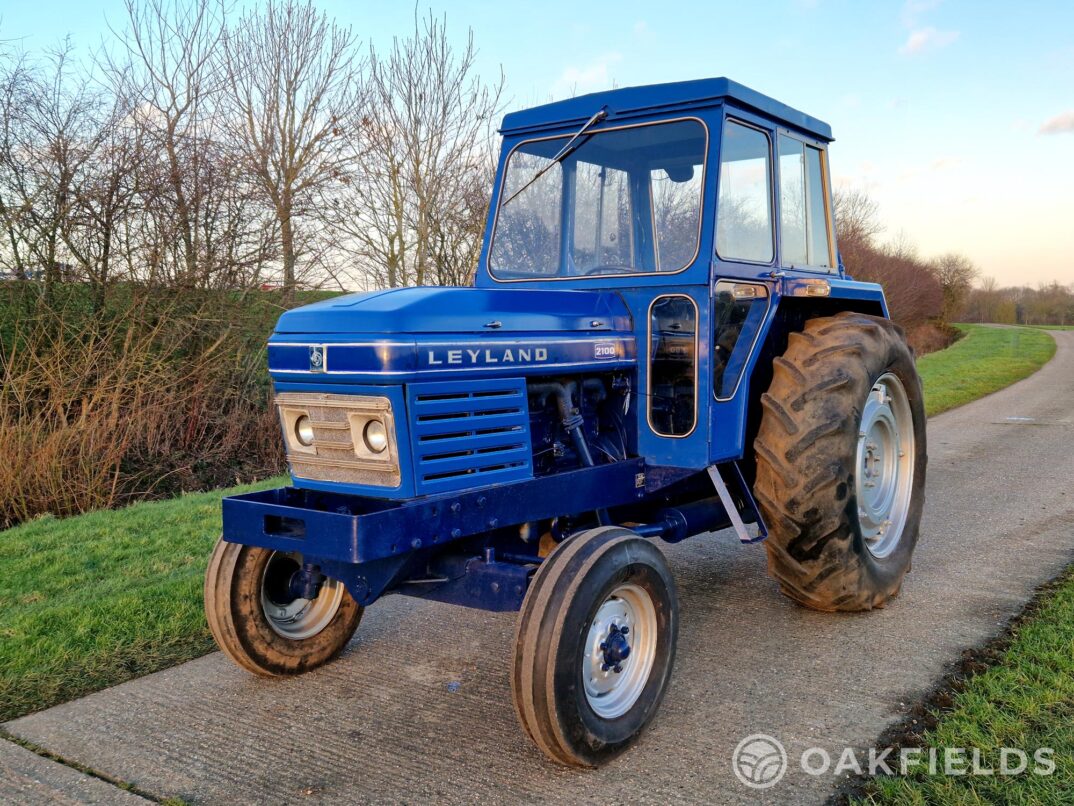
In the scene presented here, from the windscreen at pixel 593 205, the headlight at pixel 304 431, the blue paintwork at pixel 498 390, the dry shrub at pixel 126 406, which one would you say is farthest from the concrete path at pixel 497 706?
the dry shrub at pixel 126 406

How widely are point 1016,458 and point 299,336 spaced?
7.39 meters

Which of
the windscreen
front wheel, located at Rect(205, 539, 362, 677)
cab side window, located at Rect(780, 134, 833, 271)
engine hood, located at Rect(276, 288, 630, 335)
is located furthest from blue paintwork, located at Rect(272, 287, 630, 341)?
cab side window, located at Rect(780, 134, 833, 271)

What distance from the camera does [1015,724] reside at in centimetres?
320

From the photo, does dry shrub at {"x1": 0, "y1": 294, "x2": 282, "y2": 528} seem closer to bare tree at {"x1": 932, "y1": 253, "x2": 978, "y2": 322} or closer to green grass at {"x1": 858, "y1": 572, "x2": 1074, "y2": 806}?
green grass at {"x1": 858, "y1": 572, "x2": 1074, "y2": 806}

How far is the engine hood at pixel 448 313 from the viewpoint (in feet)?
10.3

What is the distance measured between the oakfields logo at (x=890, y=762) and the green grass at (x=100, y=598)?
256 cm

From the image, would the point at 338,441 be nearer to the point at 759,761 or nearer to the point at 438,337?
the point at 438,337

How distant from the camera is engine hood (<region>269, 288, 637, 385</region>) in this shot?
10.2 feet

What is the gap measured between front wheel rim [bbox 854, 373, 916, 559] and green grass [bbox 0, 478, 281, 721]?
3434mm

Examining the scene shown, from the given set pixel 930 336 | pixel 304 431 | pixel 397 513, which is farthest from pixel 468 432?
pixel 930 336

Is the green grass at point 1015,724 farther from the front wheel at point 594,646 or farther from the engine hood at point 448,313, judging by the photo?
the engine hood at point 448,313

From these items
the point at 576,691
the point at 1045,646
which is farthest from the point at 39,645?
the point at 1045,646

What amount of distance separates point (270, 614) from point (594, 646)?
1.51 metres

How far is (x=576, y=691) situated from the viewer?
9.89 feet
